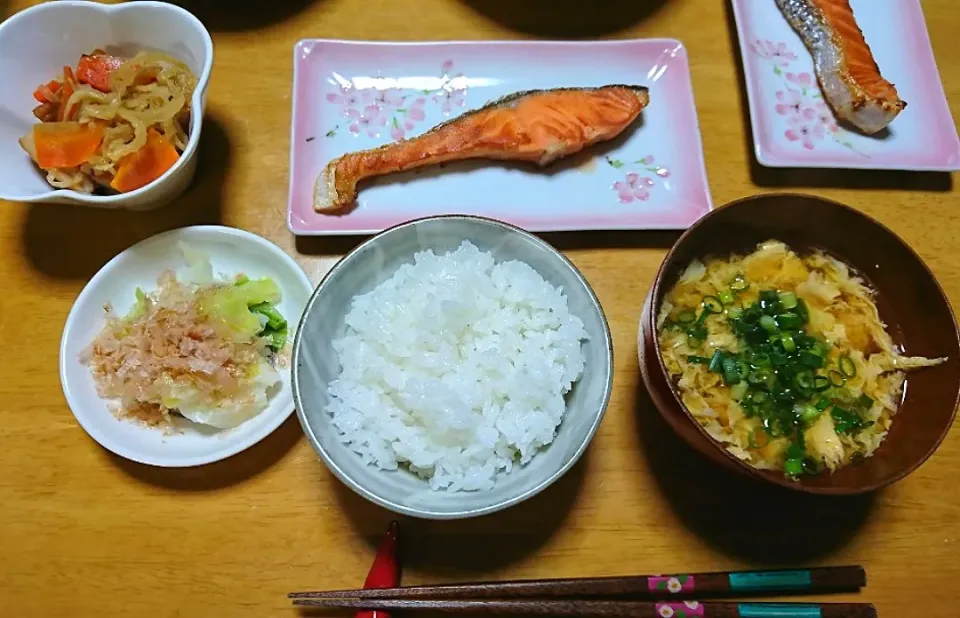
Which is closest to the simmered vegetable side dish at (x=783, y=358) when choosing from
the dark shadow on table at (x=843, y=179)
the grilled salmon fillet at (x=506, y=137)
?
the dark shadow on table at (x=843, y=179)

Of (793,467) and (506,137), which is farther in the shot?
(506,137)

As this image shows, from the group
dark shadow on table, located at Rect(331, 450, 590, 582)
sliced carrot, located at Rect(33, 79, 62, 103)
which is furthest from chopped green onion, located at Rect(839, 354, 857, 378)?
sliced carrot, located at Rect(33, 79, 62, 103)

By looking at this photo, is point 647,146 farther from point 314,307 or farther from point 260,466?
point 260,466

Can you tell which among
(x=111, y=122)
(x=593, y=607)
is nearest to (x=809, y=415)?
(x=593, y=607)

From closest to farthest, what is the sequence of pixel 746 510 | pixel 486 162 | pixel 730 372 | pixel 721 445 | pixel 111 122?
pixel 721 445, pixel 730 372, pixel 746 510, pixel 111 122, pixel 486 162

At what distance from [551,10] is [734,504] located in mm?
1485

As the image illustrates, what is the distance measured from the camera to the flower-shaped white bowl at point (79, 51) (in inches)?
68.7

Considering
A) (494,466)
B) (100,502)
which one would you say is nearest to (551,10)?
(494,466)

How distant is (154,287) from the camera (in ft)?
6.03

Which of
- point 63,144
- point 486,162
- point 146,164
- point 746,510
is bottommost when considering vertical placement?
point 746,510

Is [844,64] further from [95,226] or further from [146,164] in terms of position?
[95,226]

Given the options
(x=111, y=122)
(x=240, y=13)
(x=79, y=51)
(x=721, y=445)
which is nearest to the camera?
(x=721, y=445)

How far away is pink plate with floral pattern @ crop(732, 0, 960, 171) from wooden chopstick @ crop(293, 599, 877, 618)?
1112 millimetres

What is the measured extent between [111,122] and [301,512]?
3.42 ft
